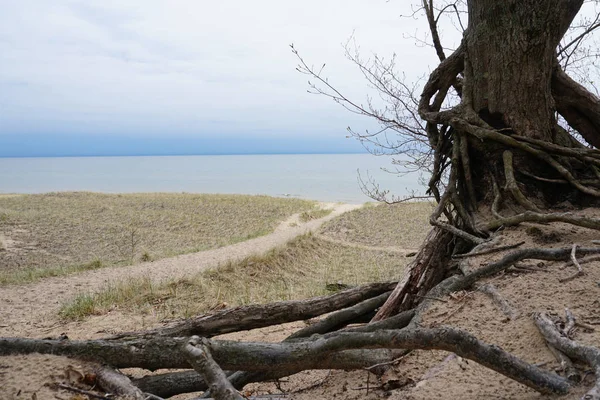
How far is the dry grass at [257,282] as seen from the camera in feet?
23.3

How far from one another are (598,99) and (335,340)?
14.4 ft

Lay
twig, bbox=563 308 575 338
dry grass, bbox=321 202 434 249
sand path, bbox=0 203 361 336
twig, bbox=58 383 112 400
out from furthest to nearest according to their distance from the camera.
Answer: dry grass, bbox=321 202 434 249 < sand path, bbox=0 203 361 336 < twig, bbox=563 308 575 338 < twig, bbox=58 383 112 400

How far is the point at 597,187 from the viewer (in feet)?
15.1

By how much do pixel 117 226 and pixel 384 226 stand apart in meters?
11.9

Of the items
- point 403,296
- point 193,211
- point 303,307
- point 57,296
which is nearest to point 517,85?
point 403,296

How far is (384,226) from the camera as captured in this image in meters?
21.2

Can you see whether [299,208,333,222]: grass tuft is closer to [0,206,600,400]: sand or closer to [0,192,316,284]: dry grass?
[0,192,316,284]: dry grass

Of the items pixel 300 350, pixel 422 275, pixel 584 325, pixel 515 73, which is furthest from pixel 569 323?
pixel 515 73

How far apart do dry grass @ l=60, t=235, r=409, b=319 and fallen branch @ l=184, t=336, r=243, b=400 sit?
3.58m

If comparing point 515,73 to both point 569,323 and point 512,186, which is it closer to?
point 512,186

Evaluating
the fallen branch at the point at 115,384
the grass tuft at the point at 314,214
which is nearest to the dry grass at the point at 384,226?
the grass tuft at the point at 314,214

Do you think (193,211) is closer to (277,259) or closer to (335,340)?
(277,259)

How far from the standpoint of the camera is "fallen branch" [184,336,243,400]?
1850 mm

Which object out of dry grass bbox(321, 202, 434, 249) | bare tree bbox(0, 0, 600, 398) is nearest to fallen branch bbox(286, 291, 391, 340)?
bare tree bbox(0, 0, 600, 398)
